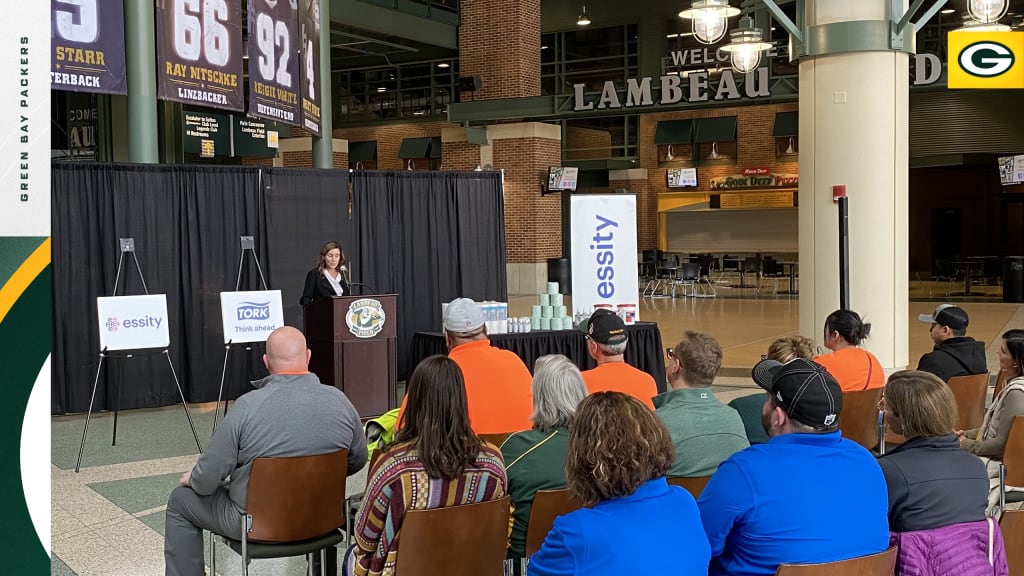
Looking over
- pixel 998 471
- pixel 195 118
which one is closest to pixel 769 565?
pixel 998 471

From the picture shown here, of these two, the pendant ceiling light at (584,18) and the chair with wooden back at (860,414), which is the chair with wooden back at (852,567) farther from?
the pendant ceiling light at (584,18)

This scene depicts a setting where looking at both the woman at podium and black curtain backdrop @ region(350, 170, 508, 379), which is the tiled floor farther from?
black curtain backdrop @ region(350, 170, 508, 379)

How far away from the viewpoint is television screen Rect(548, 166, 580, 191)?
21.4 m

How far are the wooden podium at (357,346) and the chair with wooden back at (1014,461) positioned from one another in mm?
5096

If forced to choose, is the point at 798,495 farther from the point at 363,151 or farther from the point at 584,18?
the point at 363,151

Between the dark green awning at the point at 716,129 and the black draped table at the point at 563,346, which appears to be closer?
the black draped table at the point at 563,346

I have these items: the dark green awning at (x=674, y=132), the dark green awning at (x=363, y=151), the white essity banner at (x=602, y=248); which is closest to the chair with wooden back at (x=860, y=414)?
the white essity banner at (x=602, y=248)

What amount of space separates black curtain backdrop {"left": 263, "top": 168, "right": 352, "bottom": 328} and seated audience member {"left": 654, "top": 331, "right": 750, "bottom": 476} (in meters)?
6.88

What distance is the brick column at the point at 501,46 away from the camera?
21.2m

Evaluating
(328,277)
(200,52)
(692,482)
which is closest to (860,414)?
(692,482)

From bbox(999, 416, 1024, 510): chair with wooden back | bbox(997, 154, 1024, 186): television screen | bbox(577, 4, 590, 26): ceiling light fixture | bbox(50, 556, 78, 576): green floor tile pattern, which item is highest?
bbox(577, 4, 590, 26): ceiling light fixture

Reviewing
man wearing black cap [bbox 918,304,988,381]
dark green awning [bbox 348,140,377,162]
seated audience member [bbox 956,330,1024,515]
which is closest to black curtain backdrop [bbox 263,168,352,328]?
man wearing black cap [bbox 918,304,988,381]

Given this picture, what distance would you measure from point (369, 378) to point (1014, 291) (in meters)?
16.1

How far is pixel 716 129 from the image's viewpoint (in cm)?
2672
